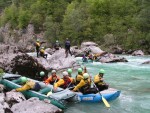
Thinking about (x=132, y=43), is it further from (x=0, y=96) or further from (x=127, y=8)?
(x=0, y=96)

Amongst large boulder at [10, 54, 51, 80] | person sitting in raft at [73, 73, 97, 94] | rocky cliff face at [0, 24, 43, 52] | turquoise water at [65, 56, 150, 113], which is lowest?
turquoise water at [65, 56, 150, 113]

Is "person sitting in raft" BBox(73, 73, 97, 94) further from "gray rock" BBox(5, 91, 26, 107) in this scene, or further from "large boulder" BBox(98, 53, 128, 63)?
"large boulder" BBox(98, 53, 128, 63)

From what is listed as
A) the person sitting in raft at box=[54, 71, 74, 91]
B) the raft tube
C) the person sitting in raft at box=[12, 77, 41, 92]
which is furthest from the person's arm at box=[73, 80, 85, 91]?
the person sitting in raft at box=[12, 77, 41, 92]

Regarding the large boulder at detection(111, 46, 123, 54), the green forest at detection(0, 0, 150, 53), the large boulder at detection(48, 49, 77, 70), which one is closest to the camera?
the large boulder at detection(48, 49, 77, 70)

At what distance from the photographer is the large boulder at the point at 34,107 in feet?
37.6

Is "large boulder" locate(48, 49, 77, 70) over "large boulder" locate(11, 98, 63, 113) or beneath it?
over

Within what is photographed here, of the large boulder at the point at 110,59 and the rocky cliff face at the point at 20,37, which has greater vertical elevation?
the rocky cliff face at the point at 20,37

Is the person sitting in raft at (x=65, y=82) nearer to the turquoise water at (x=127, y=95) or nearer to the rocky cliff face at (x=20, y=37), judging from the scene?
the turquoise water at (x=127, y=95)

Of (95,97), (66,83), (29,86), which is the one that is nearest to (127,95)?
(95,97)

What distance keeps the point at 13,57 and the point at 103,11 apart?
1445 inches

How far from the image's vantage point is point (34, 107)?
1166 cm

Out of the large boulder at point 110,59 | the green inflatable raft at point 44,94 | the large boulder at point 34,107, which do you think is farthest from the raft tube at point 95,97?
the large boulder at point 110,59

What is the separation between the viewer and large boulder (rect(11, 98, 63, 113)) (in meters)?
11.5

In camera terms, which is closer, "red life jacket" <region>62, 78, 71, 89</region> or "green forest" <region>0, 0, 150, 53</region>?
"red life jacket" <region>62, 78, 71, 89</region>
